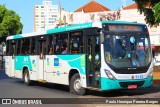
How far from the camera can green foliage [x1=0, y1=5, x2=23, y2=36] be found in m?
75.6

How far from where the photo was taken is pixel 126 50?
49.0ft

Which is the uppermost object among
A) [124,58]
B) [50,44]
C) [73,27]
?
[73,27]

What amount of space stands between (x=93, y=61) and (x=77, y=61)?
115 cm

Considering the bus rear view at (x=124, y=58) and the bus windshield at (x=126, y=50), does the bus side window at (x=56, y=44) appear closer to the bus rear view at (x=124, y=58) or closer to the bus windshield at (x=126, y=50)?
the bus rear view at (x=124, y=58)

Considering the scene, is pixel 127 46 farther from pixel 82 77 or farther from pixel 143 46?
pixel 82 77

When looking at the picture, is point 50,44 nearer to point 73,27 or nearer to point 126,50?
point 73,27

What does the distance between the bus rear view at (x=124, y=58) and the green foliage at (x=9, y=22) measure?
62322mm

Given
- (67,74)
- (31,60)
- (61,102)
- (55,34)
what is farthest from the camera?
(31,60)

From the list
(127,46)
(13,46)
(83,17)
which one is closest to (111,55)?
(127,46)

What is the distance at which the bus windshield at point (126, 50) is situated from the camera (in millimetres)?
14695

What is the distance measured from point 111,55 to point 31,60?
288 inches

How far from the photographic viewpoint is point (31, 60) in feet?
68.7

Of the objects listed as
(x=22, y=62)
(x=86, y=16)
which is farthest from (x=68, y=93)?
(x=86, y=16)

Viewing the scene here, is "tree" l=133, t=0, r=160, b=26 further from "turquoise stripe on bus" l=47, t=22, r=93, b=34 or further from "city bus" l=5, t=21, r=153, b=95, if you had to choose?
"turquoise stripe on bus" l=47, t=22, r=93, b=34
